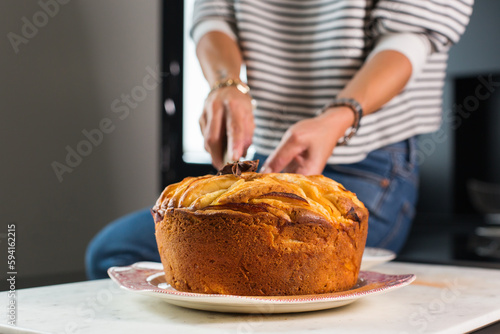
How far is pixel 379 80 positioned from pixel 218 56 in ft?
1.18

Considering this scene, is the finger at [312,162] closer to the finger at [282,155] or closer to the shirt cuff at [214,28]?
the finger at [282,155]

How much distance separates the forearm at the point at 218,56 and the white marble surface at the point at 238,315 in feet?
1.89

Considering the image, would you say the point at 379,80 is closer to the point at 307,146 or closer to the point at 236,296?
the point at 307,146

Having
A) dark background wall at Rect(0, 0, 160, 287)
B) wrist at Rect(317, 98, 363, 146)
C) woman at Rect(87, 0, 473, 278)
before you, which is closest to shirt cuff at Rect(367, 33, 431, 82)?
woman at Rect(87, 0, 473, 278)

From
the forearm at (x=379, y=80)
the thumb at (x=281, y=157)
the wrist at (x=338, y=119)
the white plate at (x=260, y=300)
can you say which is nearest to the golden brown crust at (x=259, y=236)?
the white plate at (x=260, y=300)

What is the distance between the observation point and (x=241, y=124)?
0.96m

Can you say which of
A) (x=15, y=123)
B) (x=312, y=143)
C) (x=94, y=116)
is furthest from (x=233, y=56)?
(x=94, y=116)

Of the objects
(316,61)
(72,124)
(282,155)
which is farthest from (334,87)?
(72,124)

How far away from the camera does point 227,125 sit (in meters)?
0.97

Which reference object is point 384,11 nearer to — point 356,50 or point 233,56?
point 356,50

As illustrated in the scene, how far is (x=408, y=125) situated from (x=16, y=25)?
1551 mm

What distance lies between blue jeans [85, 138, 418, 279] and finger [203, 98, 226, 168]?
237 mm

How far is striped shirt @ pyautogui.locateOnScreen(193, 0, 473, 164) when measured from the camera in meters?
1.20

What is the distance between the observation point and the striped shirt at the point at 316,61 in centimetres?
120
